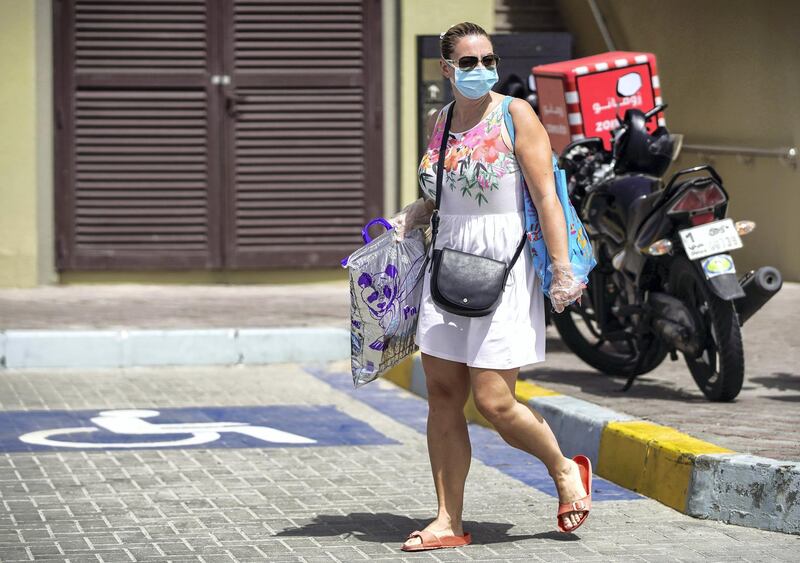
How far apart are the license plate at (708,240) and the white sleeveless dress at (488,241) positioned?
6.70 ft

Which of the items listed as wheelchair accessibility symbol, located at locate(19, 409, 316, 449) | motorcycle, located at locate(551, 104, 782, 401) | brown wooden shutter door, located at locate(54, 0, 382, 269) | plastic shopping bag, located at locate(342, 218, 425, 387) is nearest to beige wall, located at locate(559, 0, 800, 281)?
brown wooden shutter door, located at locate(54, 0, 382, 269)

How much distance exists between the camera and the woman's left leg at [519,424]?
4.84m

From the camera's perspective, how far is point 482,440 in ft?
23.2

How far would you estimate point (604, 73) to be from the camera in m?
9.22

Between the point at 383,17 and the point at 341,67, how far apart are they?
52 centimetres

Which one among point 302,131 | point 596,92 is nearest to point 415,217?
point 596,92

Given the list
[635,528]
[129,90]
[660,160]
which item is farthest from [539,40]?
[635,528]

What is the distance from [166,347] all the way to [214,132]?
3.51 metres

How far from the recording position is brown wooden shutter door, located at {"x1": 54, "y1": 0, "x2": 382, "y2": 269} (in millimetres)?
12391

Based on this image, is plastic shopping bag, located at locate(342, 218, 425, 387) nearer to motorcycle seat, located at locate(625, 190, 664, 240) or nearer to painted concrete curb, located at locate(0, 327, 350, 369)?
motorcycle seat, located at locate(625, 190, 664, 240)

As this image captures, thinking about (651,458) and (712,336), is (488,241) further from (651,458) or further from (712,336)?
(712,336)

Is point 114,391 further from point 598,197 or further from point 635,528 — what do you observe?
point 635,528

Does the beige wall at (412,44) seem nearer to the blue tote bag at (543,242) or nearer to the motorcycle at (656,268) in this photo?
the motorcycle at (656,268)

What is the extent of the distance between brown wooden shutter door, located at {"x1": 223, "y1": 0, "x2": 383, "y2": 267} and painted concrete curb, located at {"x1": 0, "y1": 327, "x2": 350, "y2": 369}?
3022mm
